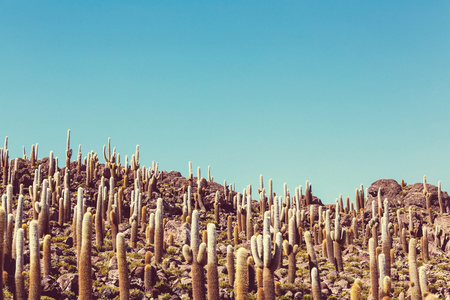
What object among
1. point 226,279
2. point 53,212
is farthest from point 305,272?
point 53,212

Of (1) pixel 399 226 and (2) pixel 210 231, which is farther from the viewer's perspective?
(1) pixel 399 226

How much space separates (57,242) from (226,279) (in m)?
8.13

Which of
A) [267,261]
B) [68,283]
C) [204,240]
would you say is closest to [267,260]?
[267,261]

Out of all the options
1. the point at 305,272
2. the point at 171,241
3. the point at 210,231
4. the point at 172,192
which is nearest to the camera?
the point at 210,231

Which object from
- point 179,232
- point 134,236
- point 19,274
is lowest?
point 19,274

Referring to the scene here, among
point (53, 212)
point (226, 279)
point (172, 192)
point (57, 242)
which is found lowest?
point (226, 279)

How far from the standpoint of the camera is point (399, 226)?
94.4ft

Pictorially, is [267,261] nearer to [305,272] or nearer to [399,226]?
[305,272]

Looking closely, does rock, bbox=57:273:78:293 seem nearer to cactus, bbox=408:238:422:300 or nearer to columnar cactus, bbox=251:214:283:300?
columnar cactus, bbox=251:214:283:300

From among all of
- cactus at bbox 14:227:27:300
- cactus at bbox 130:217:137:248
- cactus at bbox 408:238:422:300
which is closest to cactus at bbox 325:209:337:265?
cactus at bbox 408:238:422:300

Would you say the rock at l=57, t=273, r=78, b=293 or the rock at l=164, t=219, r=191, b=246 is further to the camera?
the rock at l=164, t=219, r=191, b=246

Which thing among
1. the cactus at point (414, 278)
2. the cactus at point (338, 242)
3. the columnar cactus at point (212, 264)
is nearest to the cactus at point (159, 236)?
the columnar cactus at point (212, 264)

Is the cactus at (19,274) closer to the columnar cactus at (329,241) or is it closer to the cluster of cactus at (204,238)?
the cluster of cactus at (204,238)

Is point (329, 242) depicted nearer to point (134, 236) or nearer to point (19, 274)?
point (134, 236)
